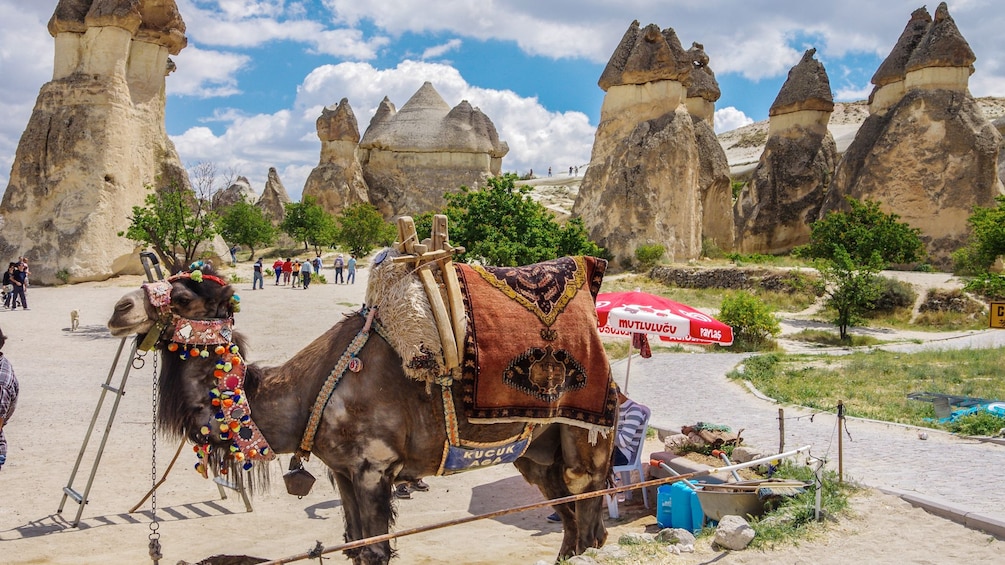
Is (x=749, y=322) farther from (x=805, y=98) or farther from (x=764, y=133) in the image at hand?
(x=764, y=133)

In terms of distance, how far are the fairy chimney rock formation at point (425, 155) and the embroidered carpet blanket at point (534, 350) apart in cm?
4268

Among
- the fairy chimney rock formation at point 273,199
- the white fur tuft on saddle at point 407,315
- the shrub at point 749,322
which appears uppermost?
the fairy chimney rock formation at point 273,199

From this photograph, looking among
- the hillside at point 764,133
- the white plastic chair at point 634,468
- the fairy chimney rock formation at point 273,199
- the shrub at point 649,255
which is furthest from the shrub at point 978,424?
the hillside at point 764,133

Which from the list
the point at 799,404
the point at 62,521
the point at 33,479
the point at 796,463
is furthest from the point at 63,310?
the point at 796,463

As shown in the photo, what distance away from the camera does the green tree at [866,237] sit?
1065 inches

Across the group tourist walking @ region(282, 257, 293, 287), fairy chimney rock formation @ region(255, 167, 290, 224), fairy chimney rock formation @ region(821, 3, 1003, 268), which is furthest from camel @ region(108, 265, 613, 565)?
fairy chimney rock formation @ region(255, 167, 290, 224)

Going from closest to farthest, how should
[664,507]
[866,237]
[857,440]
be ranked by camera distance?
[664,507] < [857,440] < [866,237]

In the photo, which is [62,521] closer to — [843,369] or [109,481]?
[109,481]

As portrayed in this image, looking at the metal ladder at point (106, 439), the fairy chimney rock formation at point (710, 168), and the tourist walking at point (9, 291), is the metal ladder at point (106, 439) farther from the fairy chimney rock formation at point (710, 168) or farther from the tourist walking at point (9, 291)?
the fairy chimney rock formation at point (710, 168)

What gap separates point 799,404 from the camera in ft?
36.8

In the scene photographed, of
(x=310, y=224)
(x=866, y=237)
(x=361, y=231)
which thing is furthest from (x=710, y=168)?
(x=310, y=224)

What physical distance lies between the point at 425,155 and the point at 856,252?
2794cm

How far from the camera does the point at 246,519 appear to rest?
6.79 metres

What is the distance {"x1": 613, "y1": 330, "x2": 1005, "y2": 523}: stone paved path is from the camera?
669cm
